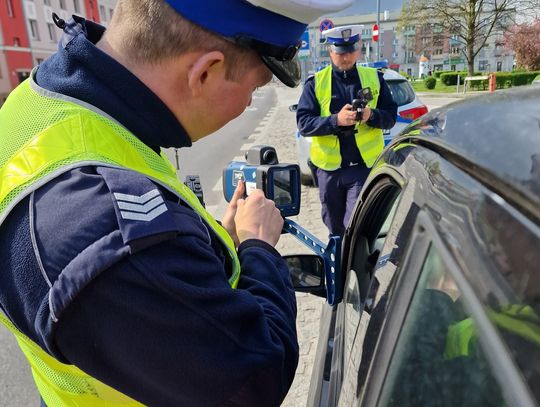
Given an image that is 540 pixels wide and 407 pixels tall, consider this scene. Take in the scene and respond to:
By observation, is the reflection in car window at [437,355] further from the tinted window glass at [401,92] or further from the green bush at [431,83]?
the green bush at [431,83]

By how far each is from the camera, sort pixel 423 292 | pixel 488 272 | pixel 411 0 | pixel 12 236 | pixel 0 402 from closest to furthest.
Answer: pixel 488 272 < pixel 12 236 < pixel 423 292 < pixel 0 402 < pixel 411 0

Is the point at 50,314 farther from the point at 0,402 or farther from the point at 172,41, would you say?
the point at 0,402

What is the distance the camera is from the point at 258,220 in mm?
1246

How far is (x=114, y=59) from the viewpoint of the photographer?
95 cm

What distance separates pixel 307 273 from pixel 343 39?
2.27 m

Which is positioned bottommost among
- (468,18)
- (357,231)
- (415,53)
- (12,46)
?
(357,231)

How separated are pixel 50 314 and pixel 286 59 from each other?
2.28ft

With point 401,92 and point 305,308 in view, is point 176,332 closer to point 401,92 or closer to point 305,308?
point 305,308

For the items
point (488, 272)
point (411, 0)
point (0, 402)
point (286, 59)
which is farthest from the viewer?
point (411, 0)

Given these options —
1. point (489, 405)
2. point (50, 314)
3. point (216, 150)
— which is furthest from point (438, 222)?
point (216, 150)

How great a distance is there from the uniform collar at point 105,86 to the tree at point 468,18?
36615 millimetres

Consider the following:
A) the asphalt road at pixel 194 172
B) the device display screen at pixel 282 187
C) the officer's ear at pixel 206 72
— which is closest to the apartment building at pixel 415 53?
the asphalt road at pixel 194 172

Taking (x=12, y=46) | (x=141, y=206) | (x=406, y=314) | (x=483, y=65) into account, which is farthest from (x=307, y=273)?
(x=483, y=65)

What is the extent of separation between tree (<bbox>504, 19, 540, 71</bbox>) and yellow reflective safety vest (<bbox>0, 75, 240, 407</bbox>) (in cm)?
3263
